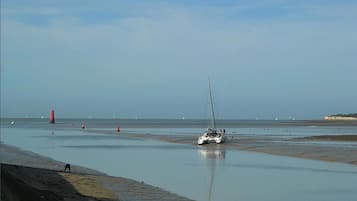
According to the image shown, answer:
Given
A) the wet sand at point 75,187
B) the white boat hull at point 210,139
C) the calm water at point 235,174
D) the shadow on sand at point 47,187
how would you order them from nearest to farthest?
the shadow on sand at point 47,187 < the wet sand at point 75,187 < the calm water at point 235,174 < the white boat hull at point 210,139

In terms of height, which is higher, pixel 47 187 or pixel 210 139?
pixel 210 139

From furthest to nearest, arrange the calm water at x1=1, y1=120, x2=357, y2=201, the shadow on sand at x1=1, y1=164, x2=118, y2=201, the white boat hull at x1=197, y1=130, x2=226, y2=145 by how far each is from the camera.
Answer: the white boat hull at x1=197, y1=130, x2=226, y2=145, the calm water at x1=1, y1=120, x2=357, y2=201, the shadow on sand at x1=1, y1=164, x2=118, y2=201

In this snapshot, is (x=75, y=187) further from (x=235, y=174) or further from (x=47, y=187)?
(x=235, y=174)

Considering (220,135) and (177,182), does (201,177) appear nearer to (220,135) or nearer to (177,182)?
(177,182)

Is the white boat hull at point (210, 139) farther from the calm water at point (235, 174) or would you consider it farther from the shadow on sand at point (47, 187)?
the shadow on sand at point (47, 187)

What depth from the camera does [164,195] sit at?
22609mm

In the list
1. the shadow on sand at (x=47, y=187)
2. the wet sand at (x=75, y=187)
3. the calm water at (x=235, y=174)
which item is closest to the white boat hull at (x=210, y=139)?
the calm water at (x=235, y=174)

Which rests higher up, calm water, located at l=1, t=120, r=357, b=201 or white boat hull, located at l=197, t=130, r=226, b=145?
white boat hull, located at l=197, t=130, r=226, b=145

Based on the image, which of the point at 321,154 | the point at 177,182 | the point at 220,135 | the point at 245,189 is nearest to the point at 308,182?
the point at 245,189

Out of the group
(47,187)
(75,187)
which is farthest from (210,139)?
(47,187)

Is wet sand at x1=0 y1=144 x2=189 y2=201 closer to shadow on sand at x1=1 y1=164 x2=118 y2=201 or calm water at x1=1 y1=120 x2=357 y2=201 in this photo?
shadow on sand at x1=1 y1=164 x2=118 y2=201

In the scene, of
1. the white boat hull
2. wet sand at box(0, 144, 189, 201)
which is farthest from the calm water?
the white boat hull

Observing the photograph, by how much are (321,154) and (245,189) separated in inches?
817

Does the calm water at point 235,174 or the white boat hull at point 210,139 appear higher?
the white boat hull at point 210,139
